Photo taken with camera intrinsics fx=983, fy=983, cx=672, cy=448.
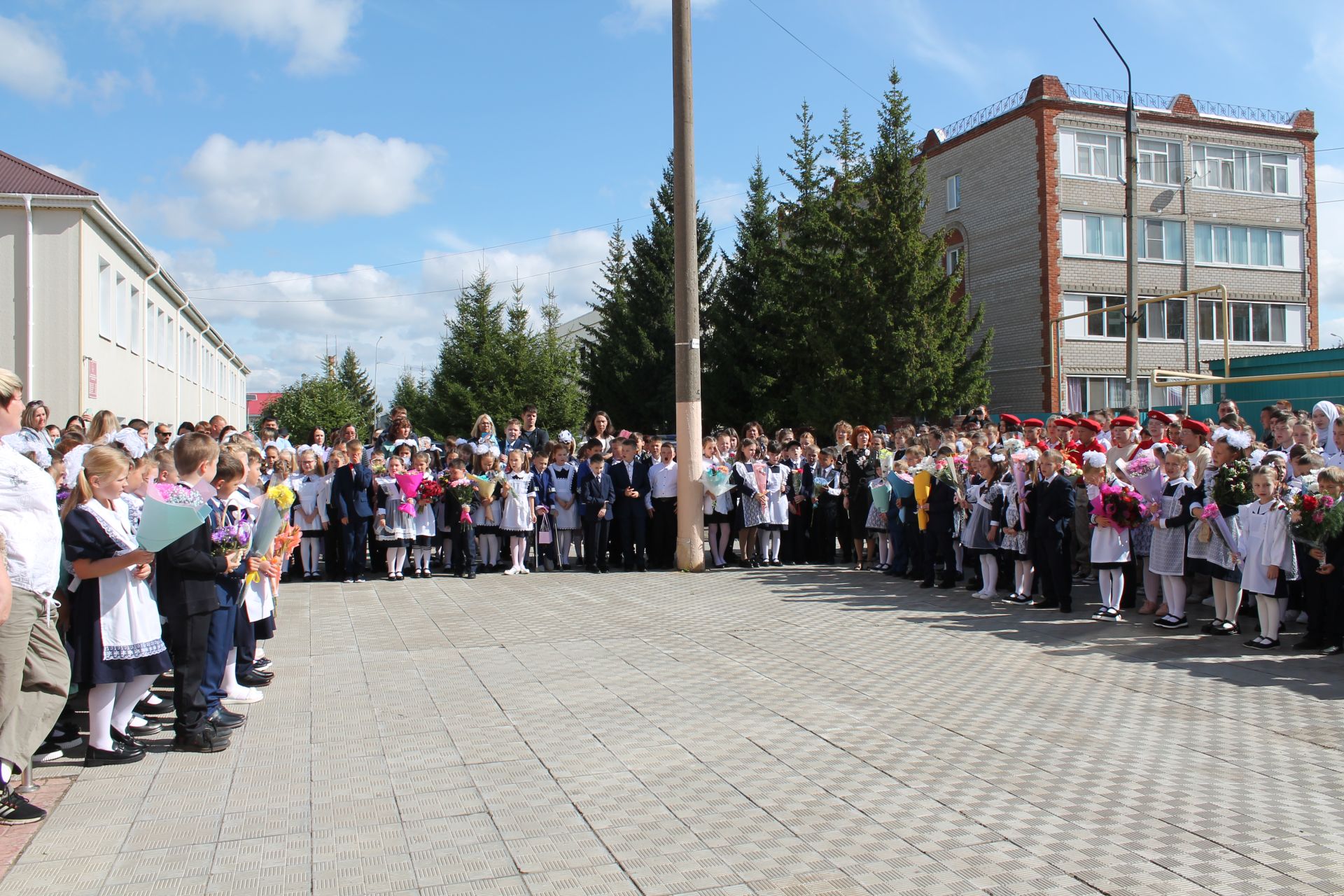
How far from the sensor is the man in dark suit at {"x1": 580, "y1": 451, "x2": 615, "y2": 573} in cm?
1447

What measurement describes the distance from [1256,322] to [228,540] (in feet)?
148

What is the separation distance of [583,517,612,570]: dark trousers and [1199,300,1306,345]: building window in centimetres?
3394

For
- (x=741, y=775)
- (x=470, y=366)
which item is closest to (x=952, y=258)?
(x=470, y=366)

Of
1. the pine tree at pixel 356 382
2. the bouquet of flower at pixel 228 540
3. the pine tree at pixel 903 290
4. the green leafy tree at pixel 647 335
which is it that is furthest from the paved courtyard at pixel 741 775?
the pine tree at pixel 356 382

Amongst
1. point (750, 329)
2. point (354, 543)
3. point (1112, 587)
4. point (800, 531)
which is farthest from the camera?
point (750, 329)

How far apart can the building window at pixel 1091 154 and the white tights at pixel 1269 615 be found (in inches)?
1275

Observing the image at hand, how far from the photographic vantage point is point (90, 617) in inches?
220

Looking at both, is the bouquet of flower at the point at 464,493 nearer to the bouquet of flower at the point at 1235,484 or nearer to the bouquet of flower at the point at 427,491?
the bouquet of flower at the point at 427,491

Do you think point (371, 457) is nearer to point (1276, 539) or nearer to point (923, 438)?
point (923, 438)

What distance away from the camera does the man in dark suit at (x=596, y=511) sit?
14469 millimetres

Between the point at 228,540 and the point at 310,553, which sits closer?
the point at 228,540

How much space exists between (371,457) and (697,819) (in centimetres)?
1029

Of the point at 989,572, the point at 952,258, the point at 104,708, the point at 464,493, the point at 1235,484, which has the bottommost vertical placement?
the point at 104,708

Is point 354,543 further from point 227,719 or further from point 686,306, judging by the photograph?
point 227,719
